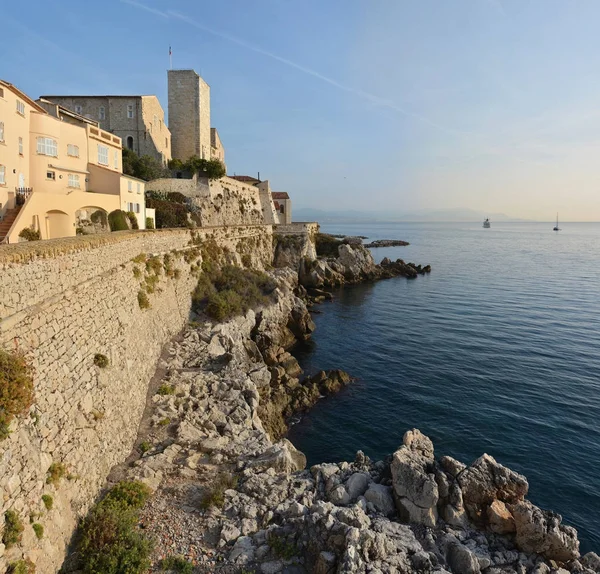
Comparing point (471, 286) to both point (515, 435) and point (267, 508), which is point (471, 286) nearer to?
point (515, 435)

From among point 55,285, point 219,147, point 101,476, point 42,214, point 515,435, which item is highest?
point 219,147

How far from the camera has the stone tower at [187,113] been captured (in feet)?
162

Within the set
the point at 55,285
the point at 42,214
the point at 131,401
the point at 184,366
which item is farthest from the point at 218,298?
the point at 55,285

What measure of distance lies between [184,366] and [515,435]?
53.4 feet

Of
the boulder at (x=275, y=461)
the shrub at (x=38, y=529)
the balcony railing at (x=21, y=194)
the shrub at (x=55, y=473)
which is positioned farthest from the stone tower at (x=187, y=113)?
the shrub at (x=38, y=529)

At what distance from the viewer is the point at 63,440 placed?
381 inches

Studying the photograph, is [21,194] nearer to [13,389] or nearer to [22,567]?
[13,389]

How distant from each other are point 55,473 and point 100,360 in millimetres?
4394

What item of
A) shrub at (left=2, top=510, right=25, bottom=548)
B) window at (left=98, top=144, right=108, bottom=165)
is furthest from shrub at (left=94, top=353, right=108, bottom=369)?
window at (left=98, top=144, right=108, bottom=165)

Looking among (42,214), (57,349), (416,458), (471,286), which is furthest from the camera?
(471,286)

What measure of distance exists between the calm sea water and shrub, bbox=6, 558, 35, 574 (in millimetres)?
12437

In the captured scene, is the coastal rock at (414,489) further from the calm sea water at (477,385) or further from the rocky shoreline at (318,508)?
the calm sea water at (477,385)

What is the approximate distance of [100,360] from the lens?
12781 mm

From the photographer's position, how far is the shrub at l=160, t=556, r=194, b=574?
8703 mm
